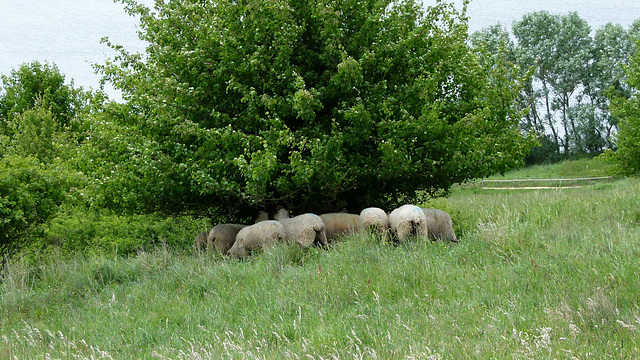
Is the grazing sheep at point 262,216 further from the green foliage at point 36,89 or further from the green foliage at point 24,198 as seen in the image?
the green foliage at point 36,89

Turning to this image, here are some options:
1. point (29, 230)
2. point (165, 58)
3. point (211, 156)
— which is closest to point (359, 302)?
point (211, 156)

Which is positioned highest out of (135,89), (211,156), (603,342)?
(135,89)

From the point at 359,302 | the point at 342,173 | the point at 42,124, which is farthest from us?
the point at 42,124

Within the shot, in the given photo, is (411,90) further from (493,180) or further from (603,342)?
(493,180)

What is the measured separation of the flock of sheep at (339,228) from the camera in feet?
33.9

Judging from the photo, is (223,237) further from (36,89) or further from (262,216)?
(36,89)

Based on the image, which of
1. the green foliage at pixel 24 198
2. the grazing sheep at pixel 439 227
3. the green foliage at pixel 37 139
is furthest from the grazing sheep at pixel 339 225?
the green foliage at pixel 37 139

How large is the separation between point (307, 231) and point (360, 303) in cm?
462

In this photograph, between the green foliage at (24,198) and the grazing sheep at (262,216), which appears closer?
the green foliage at (24,198)

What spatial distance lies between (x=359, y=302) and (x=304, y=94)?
551cm

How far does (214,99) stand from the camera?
516 inches

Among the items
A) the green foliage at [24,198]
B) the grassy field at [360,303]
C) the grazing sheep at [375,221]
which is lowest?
the grassy field at [360,303]

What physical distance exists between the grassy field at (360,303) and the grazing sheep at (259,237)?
1045 millimetres

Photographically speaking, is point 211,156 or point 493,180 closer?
point 211,156
